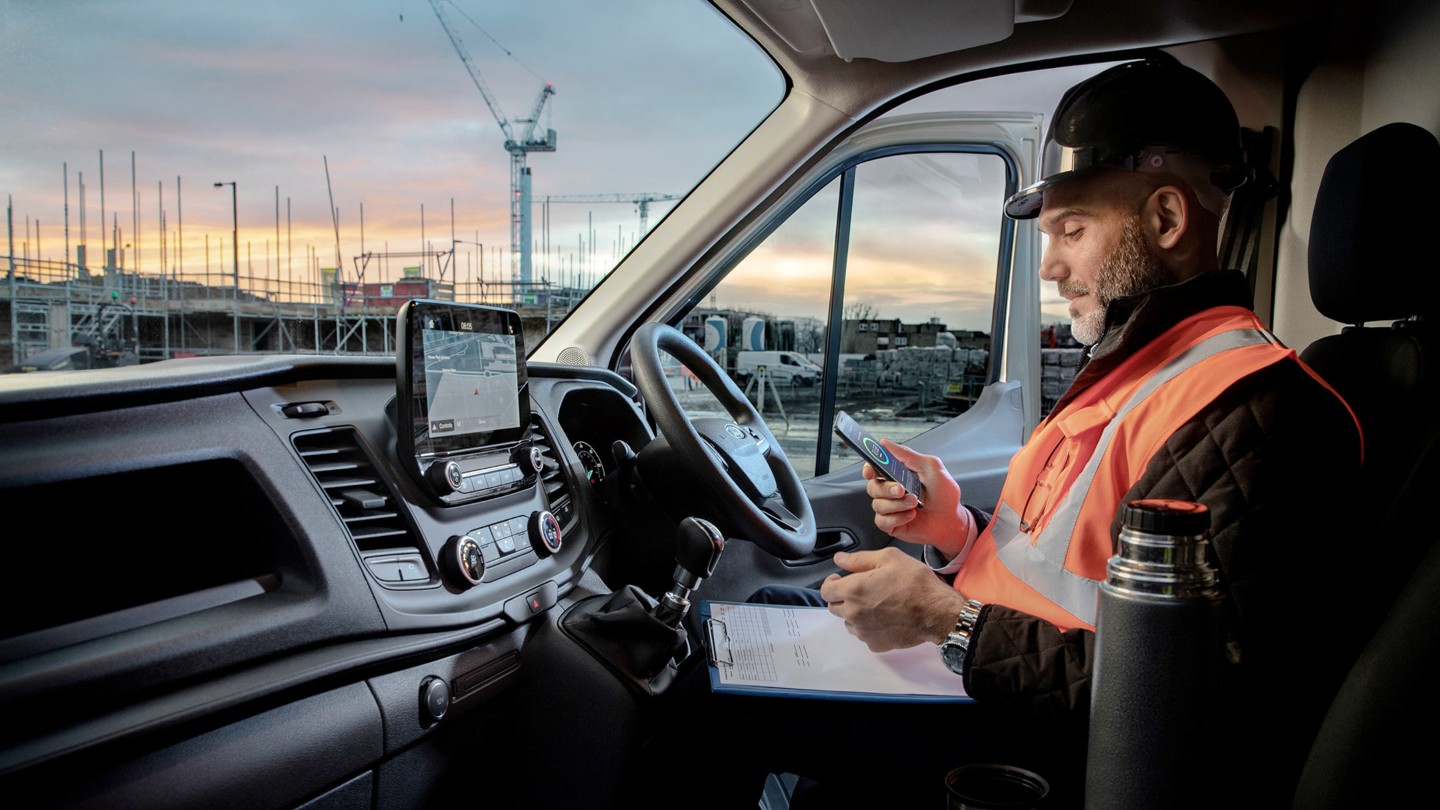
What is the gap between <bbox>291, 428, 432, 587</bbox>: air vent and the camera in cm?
113

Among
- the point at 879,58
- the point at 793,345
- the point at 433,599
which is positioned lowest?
the point at 433,599

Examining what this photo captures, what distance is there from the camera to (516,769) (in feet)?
4.55

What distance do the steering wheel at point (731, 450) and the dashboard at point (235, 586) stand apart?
36cm

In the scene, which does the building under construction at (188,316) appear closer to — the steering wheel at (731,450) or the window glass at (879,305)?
the steering wheel at (731,450)

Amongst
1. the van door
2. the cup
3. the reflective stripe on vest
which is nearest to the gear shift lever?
the reflective stripe on vest

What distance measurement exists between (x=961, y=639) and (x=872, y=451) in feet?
1.23

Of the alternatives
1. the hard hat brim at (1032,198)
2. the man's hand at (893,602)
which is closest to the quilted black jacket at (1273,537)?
the man's hand at (893,602)

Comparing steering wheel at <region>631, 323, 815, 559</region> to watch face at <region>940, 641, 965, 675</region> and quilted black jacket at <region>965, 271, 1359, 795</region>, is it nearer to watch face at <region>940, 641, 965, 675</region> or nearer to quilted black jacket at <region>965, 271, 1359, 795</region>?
watch face at <region>940, 641, 965, 675</region>

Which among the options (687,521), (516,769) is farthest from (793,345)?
(516,769)

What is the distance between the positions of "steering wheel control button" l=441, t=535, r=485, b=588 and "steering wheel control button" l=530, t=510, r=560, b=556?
0.57 ft

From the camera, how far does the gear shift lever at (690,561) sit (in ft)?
4.71

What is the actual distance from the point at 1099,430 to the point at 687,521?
0.61 meters

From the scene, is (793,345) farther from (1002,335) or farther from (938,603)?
(938,603)

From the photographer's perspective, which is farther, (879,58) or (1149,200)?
(879,58)
